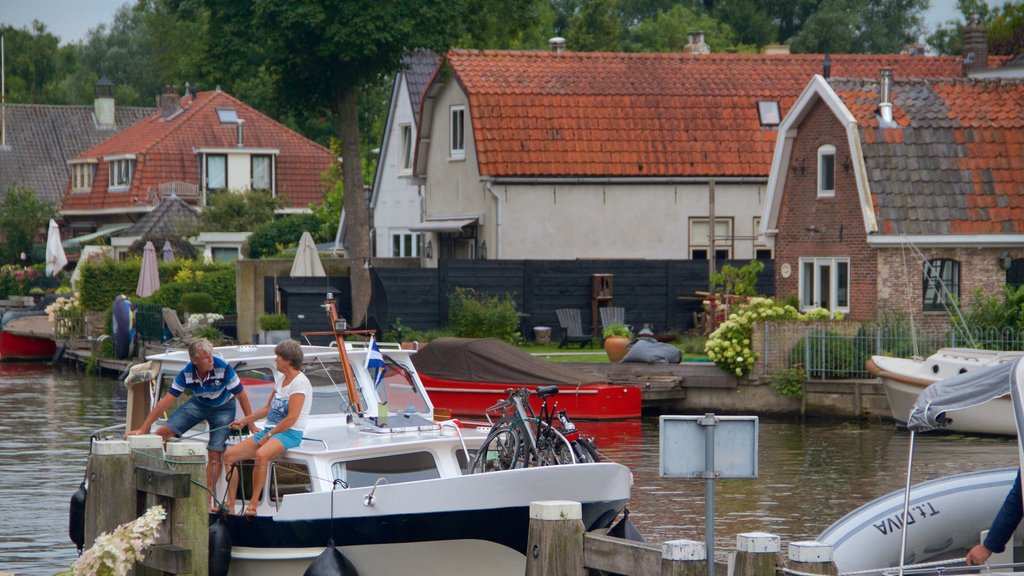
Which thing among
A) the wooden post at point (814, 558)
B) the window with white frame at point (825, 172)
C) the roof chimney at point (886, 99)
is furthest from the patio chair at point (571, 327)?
the wooden post at point (814, 558)

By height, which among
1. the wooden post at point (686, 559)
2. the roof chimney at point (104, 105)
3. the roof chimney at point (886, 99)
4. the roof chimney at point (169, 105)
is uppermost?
the roof chimney at point (104, 105)

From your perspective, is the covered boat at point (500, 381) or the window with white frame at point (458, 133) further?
the window with white frame at point (458, 133)

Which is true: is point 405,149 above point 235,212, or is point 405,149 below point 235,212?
above

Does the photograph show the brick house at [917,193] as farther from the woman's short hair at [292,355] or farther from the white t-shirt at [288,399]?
the woman's short hair at [292,355]

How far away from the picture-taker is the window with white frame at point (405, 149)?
48719 mm

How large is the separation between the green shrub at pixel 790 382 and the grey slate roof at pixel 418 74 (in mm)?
18309

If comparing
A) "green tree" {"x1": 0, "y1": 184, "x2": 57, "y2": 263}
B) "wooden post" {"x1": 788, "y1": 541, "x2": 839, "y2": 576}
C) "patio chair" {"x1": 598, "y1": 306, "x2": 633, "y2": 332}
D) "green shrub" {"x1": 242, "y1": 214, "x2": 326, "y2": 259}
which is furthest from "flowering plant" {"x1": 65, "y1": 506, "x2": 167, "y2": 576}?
"green tree" {"x1": 0, "y1": 184, "x2": 57, "y2": 263}

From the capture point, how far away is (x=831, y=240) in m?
35.0

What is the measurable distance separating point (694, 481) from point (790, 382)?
7686 millimetres

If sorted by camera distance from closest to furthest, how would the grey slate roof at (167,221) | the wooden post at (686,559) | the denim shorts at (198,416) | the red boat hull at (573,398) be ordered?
the wooden post at (686,559) < the denim shorts at (198,416) < the red boat hull at (573,398) < the grey slate roof at (167,221)

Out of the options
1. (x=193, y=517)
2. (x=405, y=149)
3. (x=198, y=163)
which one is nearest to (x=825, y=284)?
(x=405, y=149)

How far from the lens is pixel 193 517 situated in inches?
534

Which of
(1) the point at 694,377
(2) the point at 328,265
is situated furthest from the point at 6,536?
(2) the point at 328,265

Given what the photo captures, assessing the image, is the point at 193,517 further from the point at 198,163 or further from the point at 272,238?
the point at 198,163
